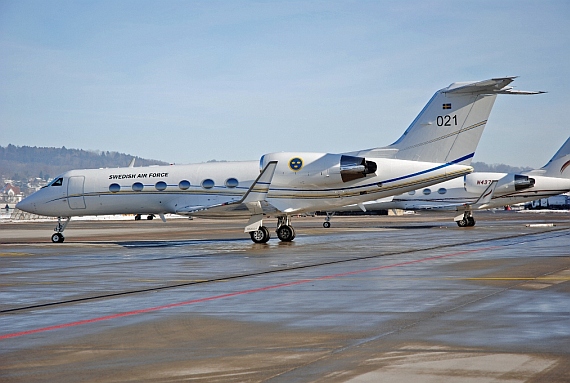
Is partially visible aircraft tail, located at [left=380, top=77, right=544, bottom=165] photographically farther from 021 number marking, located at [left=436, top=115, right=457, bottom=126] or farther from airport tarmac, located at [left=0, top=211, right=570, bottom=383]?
airport tarmac, located at [left=0, top=211, right=570, bottom=383]

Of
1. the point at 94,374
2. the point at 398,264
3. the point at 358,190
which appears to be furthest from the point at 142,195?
the point at 94,374

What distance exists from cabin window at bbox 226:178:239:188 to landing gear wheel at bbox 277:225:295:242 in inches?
102

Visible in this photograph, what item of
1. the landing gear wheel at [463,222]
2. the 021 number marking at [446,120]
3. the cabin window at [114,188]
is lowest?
the landing gear wheel at [463,222]

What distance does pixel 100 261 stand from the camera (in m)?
21.6

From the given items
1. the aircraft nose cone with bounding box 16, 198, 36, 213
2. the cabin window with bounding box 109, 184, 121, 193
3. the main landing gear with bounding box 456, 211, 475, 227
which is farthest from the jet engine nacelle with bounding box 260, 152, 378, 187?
the main landing gear with bounding box 456, 211, 475, 227

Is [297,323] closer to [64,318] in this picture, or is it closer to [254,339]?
[254,339]

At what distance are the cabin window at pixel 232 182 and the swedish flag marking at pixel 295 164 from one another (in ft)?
8.53

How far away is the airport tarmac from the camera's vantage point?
686cm

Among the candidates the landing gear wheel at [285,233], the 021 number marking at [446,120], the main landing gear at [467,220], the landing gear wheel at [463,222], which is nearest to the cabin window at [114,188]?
the landing gear wheel at [285,233]

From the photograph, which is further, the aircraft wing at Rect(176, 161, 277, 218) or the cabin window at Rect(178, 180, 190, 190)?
the cabin window at Rect(178, 180, 190, 190)

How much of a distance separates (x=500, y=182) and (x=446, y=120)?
63.2ft

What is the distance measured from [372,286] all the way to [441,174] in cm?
1536

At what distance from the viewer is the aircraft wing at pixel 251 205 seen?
1071 inches

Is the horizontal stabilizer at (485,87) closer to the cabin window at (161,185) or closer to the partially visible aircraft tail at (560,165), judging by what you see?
the cabin window at (161,185)
